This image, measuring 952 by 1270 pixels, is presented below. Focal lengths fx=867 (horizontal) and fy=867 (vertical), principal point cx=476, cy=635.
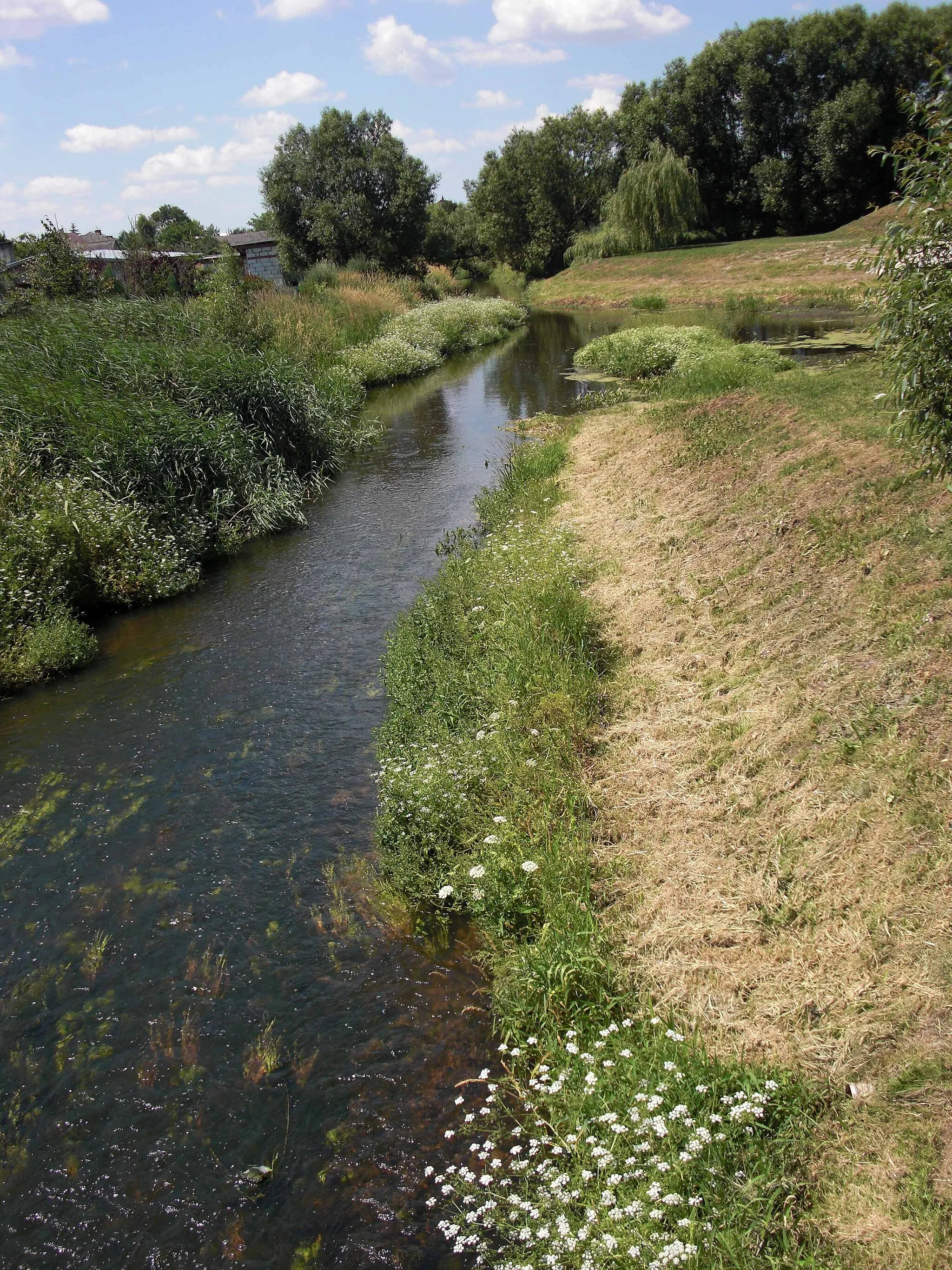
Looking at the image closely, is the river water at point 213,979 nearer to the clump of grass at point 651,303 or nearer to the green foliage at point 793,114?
the clump of grass at point 651,303

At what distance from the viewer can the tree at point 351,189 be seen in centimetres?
4750

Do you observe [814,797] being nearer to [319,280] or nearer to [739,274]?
[319,280]

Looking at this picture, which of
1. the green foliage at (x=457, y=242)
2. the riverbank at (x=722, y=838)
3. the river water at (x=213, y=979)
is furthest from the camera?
the green foliage at (x=457, y=242)

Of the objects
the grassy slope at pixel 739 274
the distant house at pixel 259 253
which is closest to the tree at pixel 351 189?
the grassy slope at pixel 739 274

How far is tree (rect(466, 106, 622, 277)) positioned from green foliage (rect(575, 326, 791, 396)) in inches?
1693

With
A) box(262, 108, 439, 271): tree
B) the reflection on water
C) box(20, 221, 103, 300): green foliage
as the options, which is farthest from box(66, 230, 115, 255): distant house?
the reflection on water

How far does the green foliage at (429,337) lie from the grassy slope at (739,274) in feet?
22.9

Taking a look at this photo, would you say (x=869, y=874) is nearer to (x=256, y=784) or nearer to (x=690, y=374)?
(x=256, y=784)

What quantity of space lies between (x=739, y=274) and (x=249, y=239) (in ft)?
201

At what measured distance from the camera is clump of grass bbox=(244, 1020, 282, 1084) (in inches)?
186

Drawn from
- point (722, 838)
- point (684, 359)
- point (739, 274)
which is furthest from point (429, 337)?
point (722, 838)

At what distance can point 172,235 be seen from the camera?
114938 mm

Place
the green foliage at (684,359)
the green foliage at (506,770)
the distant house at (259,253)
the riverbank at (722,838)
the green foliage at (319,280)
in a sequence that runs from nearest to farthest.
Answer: the riverbank at (722,838) → the green foliage at (506,770) → the green foliage at (684,359) → the green foliage at (319,280) → the distant house at (259,253)

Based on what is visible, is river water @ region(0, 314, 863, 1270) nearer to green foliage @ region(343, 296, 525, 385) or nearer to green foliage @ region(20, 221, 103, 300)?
green foliage @ region(20, 221, 103, 300)
